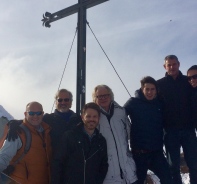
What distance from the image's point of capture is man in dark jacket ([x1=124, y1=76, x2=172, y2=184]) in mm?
5172

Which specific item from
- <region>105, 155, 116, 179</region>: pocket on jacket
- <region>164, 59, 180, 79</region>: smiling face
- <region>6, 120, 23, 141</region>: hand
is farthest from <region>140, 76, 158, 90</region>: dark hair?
<region>6, 120, 23, 141</region>: hand

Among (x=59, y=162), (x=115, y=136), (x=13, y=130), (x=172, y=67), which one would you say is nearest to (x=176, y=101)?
(x=172, y=67)

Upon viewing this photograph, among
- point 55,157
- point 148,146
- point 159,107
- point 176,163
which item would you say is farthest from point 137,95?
point 55,157

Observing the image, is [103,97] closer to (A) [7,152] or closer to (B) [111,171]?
(B) [111,171]

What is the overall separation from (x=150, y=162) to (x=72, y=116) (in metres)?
1.46

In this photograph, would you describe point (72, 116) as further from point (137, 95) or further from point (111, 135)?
point (137, 95)

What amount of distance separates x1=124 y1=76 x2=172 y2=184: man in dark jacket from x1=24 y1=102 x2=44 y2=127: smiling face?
1448 millimetres

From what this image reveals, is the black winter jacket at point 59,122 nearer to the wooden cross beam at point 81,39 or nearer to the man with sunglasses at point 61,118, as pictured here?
the man with sunglasses at point 61,118

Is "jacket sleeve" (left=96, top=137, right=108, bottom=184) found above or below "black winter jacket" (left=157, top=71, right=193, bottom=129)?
below

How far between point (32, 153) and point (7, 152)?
0.37 metres

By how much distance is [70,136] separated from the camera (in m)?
4.68

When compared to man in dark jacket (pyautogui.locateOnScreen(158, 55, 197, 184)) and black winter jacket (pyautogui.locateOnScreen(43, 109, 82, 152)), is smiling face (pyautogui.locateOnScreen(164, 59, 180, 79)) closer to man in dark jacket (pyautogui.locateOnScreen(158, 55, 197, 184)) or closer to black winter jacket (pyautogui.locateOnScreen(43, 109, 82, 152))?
man in dark jacket (pyautogui.locateOnScreen(158, 55, 197, 184))

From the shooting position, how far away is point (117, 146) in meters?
4.94

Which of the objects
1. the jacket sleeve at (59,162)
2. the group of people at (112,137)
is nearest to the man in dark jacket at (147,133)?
the group of people at (112,137)
